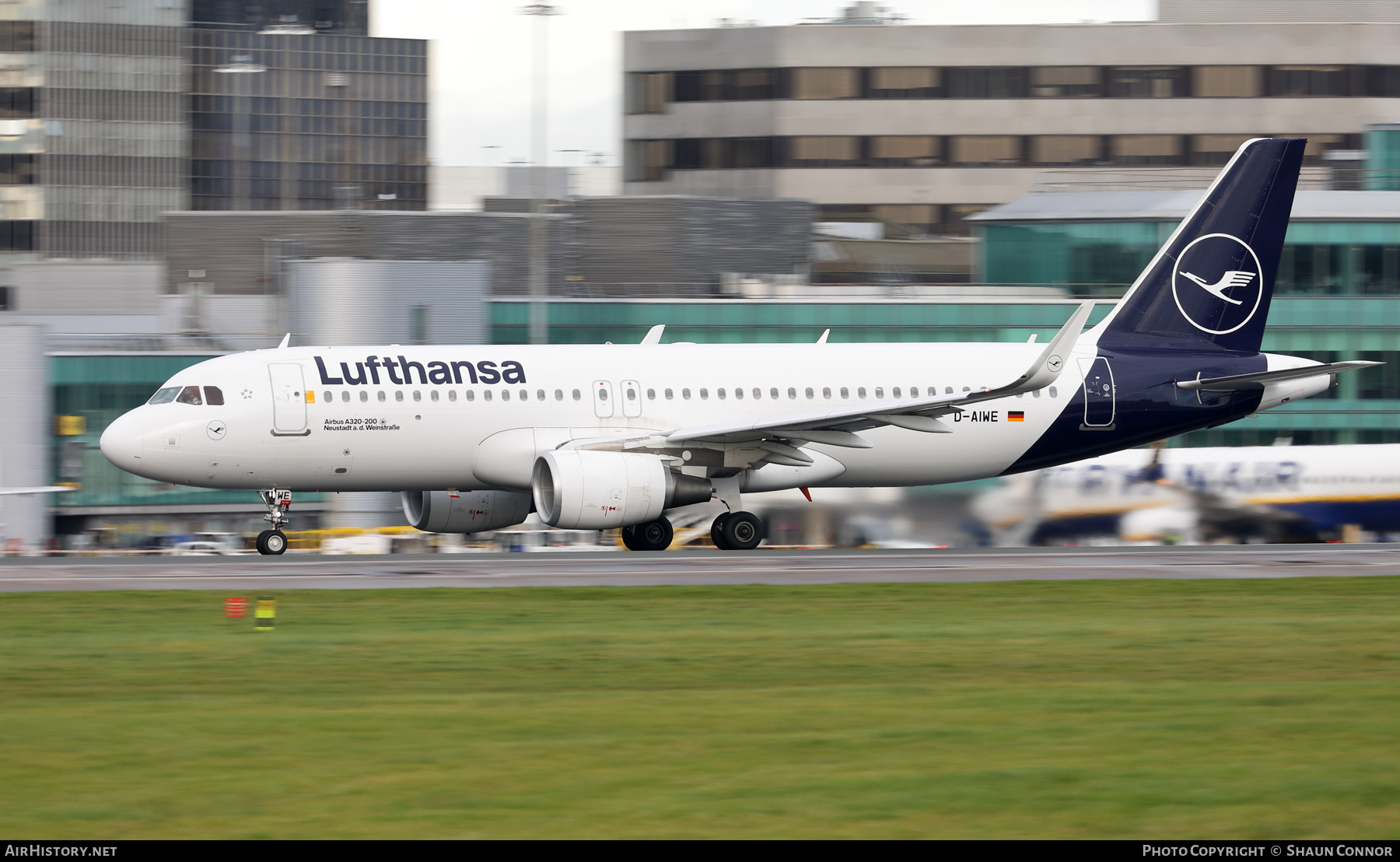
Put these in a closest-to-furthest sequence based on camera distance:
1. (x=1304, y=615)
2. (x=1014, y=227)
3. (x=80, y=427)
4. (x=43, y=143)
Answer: (x=1304, y=615)
(x=80, y=427)
(x=1014, y=227)
(x=43, y=143)

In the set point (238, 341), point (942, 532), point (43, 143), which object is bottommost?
point (942, 532)

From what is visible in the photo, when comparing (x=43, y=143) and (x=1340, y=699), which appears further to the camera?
(x=43, y=143)

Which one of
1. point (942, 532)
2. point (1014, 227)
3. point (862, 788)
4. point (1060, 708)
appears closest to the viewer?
point (862, 788)

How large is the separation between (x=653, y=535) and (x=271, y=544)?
6.90m

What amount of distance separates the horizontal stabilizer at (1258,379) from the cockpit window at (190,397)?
18144mm

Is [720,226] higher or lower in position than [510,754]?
higher

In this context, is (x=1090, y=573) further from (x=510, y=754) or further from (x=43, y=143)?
(x=43, y=143)

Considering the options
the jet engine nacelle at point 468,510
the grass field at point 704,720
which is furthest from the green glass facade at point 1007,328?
the grass field at point 704,720

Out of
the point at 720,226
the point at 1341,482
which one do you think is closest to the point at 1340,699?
the point at 1341,482

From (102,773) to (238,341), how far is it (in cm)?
4151

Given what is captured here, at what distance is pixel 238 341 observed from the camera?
171ft

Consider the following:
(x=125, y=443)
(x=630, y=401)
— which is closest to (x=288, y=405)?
(x=125, y=443)

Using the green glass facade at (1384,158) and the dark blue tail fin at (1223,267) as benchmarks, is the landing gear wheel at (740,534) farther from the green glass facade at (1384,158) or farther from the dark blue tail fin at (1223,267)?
the green glass facade at (1384,158)

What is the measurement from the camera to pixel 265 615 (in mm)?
20797
